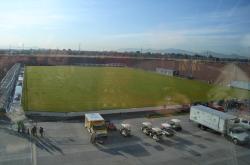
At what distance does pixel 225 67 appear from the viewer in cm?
4344

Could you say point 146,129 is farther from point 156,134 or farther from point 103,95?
point 103,95

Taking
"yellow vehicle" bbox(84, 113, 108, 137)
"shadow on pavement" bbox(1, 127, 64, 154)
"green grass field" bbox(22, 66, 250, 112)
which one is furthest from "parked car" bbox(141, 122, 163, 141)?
"green grass field" bbox(22, 66, 250, 112)

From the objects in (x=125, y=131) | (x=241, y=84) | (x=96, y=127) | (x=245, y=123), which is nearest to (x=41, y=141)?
(x=96, y=127)

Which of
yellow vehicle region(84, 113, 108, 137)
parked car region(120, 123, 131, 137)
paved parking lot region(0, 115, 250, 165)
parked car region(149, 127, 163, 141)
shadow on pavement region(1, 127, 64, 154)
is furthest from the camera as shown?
parked car region(120, 123, 131, 137)

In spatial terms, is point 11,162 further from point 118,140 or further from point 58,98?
point 58,98

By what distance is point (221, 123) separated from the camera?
17453 mm

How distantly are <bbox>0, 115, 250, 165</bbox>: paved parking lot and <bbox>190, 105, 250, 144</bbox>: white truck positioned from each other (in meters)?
0.49

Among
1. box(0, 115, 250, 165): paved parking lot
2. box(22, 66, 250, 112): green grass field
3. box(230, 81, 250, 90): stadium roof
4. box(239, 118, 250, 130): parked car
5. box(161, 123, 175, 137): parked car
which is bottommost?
box(0, 115, 250, 165): paved parking lot

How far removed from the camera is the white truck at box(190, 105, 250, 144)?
53.8ft

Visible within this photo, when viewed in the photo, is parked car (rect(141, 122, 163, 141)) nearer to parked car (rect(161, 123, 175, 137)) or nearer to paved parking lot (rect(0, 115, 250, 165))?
paved parking lot (rect(0, 115, 250, 165))

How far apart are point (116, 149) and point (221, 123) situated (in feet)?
23.3

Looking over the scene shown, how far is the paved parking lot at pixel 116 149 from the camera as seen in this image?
517 inches

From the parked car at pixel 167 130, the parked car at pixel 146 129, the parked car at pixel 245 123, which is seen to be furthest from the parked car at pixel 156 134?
the parked car at pixel 245 123

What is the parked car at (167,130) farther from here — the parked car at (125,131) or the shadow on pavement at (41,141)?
the shadow on pavement at (41,141)
